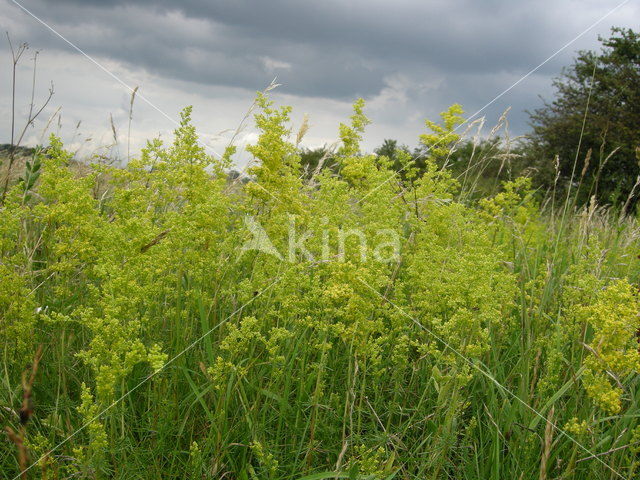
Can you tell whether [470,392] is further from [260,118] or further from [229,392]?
[260,118]

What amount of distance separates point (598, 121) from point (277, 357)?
2605 cm

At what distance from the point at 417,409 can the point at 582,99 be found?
30.0 meters

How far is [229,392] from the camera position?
2158 mm

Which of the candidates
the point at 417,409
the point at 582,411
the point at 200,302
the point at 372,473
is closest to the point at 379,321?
the point at 417,409

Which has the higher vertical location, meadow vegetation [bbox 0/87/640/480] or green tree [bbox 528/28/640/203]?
green tree [bbox 528/28/640/203]

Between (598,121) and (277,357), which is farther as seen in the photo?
(598,121)

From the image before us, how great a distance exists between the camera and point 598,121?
79.5ft

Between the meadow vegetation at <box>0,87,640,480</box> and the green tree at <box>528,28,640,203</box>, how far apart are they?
22707 millimetres

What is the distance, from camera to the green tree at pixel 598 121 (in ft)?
78.8

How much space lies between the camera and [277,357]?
6.93ft

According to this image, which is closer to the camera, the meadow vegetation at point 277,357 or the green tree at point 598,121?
the meadow vegetation at point 277,357

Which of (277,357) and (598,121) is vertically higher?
(598,121)

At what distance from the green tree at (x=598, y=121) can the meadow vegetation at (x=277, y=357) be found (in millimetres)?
22707

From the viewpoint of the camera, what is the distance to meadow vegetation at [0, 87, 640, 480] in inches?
79.9
